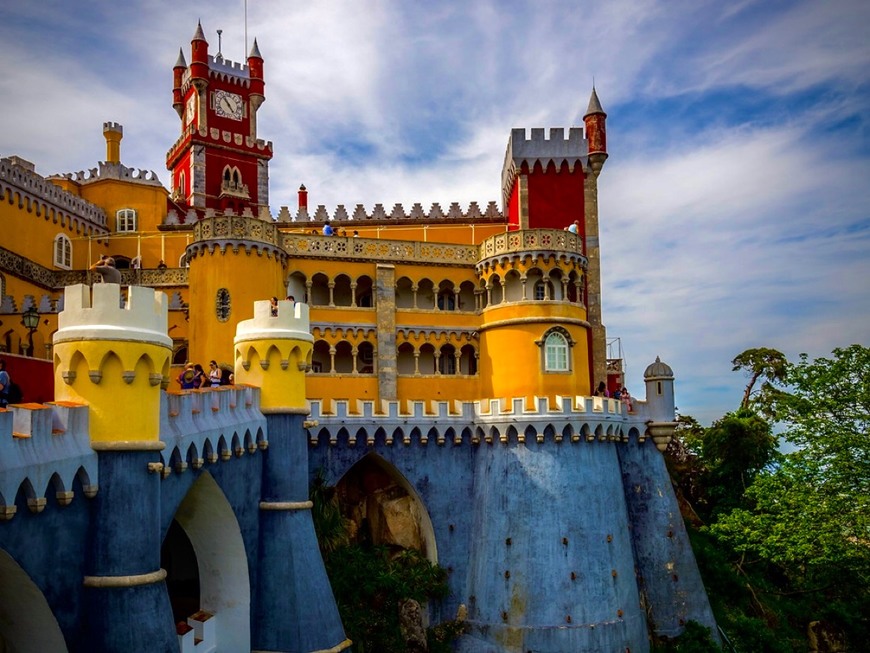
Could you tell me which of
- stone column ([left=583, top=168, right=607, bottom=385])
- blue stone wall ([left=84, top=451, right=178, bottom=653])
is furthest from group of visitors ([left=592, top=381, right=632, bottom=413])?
blue stone wall ([left=84, top=451, right=178, bottom=653])

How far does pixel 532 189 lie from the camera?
142 feet

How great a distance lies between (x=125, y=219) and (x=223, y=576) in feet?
106

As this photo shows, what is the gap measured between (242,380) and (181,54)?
4627 cm

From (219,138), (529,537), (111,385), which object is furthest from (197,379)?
(219,138)

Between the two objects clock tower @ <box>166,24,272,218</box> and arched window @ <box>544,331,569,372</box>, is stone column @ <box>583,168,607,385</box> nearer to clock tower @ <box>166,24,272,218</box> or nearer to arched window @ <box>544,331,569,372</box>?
arched window @ <box>544,331,569,372</box>

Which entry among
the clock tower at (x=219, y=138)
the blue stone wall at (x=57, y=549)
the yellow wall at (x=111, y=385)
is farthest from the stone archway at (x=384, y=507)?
the clock tower at (x=219, y=138)

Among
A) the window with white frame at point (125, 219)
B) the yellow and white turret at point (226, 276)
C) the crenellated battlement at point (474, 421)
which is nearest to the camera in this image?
the crenellated battlement at point (474, 421)

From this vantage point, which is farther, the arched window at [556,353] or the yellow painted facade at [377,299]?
the arched window at [556,353]

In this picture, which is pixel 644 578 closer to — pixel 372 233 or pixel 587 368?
pixel 587 368

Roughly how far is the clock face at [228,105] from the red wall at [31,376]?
4042cm

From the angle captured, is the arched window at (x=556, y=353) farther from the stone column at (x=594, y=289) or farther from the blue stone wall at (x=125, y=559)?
the blue stone wall at (x=125, y=559)

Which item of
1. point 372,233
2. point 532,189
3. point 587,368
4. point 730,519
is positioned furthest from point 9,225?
point 730,519

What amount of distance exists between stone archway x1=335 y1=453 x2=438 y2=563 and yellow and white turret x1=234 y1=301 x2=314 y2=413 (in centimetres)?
1029

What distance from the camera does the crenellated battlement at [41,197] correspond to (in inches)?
1635
